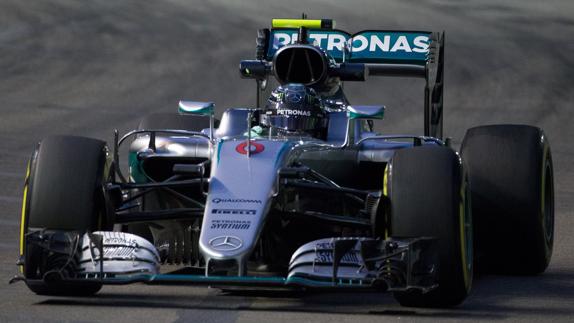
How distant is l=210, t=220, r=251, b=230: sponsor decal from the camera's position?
880cm

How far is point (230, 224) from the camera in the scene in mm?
8828

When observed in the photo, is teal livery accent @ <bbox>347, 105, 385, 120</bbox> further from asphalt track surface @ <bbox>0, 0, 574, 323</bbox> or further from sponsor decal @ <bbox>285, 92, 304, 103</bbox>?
asphalt track surface @ <bbox>0, 0, 574, 323</bbox>

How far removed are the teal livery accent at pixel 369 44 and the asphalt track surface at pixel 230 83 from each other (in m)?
2.11

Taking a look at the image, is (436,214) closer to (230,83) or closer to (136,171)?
(136,171)

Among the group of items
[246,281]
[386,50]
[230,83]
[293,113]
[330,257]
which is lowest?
[246,281]

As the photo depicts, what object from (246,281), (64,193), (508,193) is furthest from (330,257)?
(508,193)

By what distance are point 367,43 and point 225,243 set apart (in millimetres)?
4948

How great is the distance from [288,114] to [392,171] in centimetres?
189

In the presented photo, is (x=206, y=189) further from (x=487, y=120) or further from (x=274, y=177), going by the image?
(x=487, y=120)

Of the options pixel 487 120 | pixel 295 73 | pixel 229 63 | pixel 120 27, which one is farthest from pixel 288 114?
pixel 120 27

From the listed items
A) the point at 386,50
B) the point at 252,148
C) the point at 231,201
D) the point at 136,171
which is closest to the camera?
the point at 231,201

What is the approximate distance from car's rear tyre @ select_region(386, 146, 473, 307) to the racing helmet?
1.89 meters

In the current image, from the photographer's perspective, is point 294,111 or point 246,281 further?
point 294,111

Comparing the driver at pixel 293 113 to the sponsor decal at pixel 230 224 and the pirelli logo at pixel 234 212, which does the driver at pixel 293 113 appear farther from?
the sponsor decal at pixel 230 224
